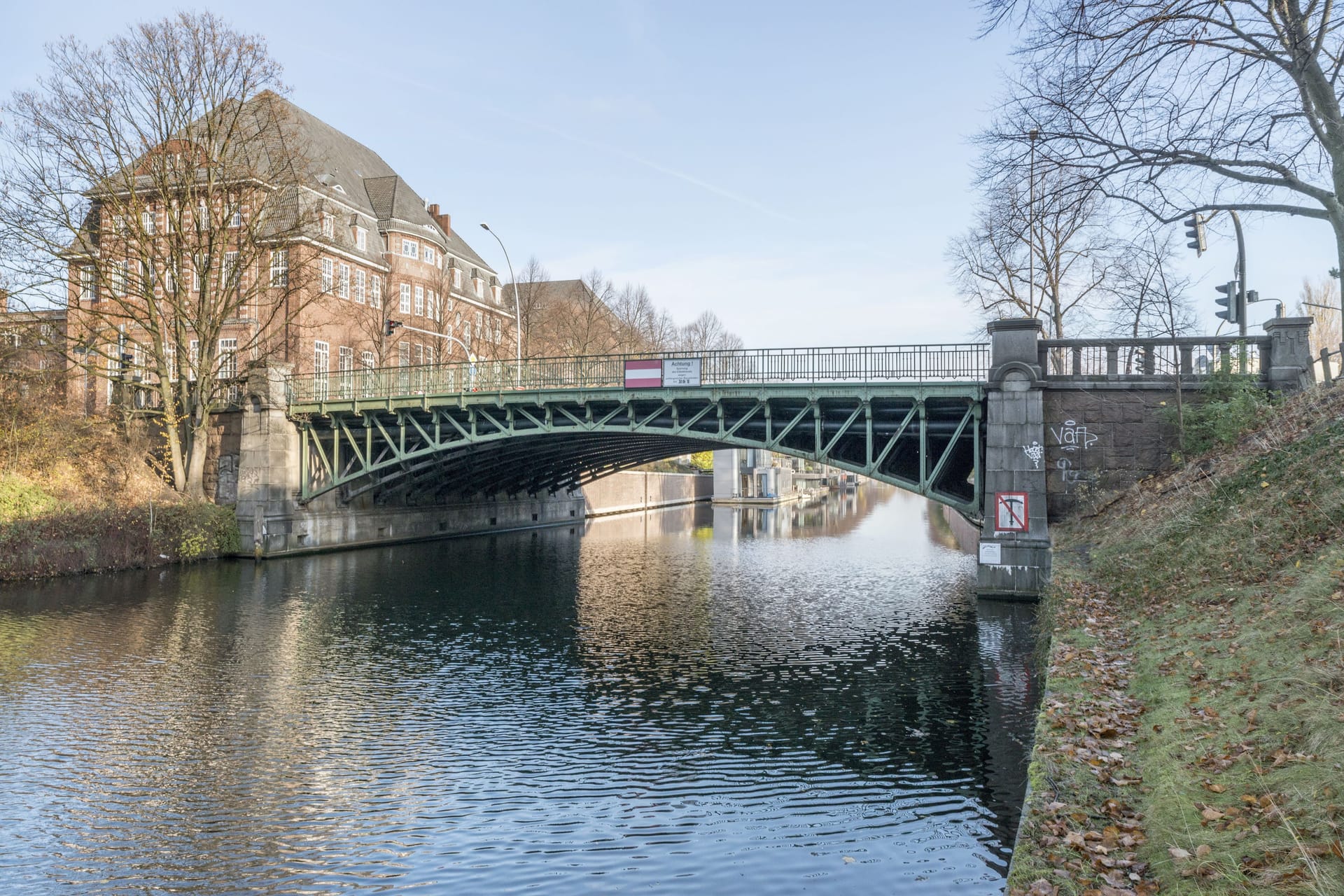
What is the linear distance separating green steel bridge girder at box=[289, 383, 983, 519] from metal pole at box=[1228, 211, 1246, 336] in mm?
6074

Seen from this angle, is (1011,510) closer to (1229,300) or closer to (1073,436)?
(1073,436)

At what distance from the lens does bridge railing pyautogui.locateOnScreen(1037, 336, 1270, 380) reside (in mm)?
21938

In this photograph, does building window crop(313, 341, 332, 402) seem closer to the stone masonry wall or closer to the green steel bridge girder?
the green steel bridge girder

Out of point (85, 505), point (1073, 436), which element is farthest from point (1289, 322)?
point (85, 505)

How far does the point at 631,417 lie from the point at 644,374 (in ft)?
5.89

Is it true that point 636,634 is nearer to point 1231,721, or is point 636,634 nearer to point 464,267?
point 1231,721

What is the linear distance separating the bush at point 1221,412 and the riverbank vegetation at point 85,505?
31.8 m

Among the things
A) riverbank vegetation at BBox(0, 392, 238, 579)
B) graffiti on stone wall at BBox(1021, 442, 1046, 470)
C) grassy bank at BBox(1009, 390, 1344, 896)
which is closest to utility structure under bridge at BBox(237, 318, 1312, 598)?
graffiti on stone wall at BBox(1021, 442, 1046, 470)

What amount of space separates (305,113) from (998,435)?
49.1m

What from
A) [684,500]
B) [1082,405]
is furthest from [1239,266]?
[684,500]

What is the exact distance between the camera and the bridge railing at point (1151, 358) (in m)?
21.9

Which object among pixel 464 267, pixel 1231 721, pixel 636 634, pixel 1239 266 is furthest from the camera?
pixel 464 267

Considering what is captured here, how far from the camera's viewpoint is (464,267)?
66.2 metres

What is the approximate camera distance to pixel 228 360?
3725cm
